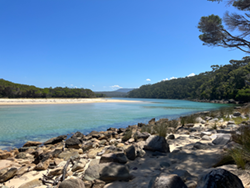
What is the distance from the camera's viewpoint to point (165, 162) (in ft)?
11.7

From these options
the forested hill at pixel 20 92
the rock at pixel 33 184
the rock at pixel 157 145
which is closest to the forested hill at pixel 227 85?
the rock at pixel 157 145

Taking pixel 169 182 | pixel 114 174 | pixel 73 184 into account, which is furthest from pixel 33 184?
pixel 169 182

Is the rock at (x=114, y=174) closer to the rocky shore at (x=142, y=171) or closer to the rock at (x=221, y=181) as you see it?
the rocky shore at (x=142, y=171)

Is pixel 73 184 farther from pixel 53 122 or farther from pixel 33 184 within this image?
pixel 53 122

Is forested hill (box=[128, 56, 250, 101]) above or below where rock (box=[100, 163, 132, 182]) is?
above

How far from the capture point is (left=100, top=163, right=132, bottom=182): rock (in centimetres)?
299

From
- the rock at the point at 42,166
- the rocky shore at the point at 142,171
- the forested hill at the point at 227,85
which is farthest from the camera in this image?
the forested hill at the point at 227,85

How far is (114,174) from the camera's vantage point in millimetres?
3033

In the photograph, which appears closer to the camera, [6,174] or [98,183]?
[98,183]

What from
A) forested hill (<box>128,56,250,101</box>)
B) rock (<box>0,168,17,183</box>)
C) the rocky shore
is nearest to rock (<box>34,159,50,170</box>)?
the rocky shore

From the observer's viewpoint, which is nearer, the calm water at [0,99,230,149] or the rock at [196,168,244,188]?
the rock at [196,168,244,188]

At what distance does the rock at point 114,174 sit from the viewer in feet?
9.80

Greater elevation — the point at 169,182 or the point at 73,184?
the point at 169,182

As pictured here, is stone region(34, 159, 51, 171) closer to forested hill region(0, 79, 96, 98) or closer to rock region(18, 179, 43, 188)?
rock region(18, 179, 43, 188)
